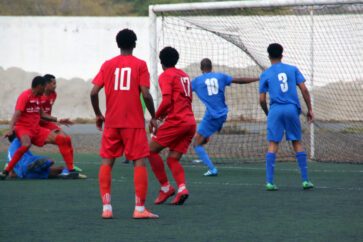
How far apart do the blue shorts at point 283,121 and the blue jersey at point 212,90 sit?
7.15ft

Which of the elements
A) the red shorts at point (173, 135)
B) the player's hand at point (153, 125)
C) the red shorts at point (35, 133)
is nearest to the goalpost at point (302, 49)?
the red shorts at point (35, 133)

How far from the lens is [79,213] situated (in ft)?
23.6

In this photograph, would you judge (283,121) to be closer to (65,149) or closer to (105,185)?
(105,185)

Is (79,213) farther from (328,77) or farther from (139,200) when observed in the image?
(328,77)

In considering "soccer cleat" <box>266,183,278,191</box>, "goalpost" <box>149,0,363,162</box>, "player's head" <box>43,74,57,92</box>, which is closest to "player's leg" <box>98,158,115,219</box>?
"soccer cleat" <box>266,183,278,191</box>

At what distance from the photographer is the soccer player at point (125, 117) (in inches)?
267

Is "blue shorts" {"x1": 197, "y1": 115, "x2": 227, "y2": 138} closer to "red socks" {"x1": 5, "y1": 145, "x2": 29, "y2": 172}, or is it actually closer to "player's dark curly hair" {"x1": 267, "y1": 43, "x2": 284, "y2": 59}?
"player's dark curly hair" {"x1": 267, "y1": 43, "x2": 284, "y2": 59}

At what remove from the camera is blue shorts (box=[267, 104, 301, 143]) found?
9.14 meters

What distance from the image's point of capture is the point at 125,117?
6.80 meters

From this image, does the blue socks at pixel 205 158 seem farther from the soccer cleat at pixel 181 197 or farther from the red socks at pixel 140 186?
the red socks at pixel 140 186

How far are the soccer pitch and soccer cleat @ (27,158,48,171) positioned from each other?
29 centimetres

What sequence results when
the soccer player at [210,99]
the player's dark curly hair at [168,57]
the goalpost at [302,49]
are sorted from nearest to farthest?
the player's dark curly hair at [168,57] → the soccer player at [210,99] → the goalpost at [302,49]

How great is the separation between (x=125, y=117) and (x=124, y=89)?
0.92 ft

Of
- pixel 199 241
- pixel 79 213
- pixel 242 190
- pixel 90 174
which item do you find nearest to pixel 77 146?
pixel 90 174
